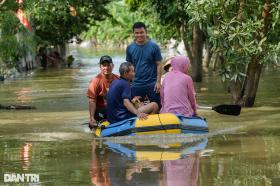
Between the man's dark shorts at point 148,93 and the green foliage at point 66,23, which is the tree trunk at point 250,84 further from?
the green foliage at point 66,23

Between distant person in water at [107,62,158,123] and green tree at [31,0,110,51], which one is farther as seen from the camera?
green tree at [31,0,110,51]

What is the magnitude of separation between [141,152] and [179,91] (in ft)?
5.79

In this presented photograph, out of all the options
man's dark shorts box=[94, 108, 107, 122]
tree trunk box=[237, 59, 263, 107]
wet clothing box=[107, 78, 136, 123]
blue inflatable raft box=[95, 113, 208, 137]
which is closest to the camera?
blue inflatable raft box=[95, 113, 208, 137]

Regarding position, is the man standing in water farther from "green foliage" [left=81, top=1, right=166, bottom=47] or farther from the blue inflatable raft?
"green foliage" [left=81, top=1, right=166, bottom=47]

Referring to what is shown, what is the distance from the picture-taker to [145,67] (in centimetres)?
1325

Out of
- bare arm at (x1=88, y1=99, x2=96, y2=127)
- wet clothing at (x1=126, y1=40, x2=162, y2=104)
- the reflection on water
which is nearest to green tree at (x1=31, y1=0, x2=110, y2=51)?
wet clothing at (x1=126, y1=40, x2=162, y2=104)

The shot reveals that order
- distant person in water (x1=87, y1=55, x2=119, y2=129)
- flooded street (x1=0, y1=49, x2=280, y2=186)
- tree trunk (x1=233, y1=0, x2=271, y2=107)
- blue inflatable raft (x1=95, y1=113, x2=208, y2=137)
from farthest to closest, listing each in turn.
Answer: tree trunk (x1=233, y1=0, x2=271, y2=107) → distant person in water (x1=87, y1=55, x2=119, y2=129) → blue inflatable raft (x1=95, y1=113, x2=208, y2=137) → flooded street (x1=0, y1=49, x2=280, y2=186)

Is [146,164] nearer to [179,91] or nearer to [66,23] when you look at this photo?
[179,91]

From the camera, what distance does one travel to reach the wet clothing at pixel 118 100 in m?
12.0

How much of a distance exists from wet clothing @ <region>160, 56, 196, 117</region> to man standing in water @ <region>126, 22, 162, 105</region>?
0.94 m

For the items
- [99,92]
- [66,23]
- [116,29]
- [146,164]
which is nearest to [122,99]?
[99,92]

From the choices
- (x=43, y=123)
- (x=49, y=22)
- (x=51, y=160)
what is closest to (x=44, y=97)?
(x=43, y=123)

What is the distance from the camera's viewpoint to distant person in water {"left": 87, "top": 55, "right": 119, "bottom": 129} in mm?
12770

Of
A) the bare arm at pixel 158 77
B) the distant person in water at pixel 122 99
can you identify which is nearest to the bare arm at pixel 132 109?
the distant person in water at pixel 122 99
